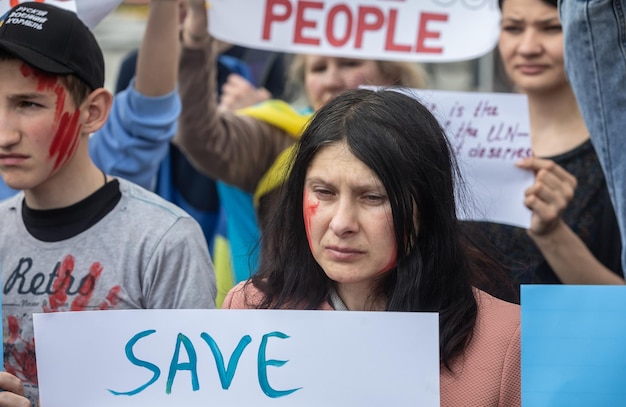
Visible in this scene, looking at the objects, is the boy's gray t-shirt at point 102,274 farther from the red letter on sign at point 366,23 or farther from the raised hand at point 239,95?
the raised hand at point 239,95

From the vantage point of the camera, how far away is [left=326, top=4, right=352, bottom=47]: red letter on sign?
3.65 meters

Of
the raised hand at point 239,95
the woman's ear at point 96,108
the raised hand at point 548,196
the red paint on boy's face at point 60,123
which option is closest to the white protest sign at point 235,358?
the red paint on boy's face at point 60,123

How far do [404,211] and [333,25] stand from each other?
173 cm

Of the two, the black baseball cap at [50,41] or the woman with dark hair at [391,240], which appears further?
the black baseball cap at [50,41]

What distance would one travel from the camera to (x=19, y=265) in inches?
98.2

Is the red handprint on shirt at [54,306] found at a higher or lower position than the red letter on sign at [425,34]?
lower

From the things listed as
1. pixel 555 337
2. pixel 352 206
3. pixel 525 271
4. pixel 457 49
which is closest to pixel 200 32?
pixel 457 49

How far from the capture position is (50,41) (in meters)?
2.51

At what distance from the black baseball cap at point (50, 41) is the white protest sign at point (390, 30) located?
1105mm

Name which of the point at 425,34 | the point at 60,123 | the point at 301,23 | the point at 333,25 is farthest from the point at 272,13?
the point at 60,123

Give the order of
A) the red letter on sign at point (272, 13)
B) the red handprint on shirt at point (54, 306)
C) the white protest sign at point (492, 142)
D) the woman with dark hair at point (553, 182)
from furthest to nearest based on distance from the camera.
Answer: the red letter on sign at point (272, 13) → the white protest sign at point (492, 142) → the woman with dark hair at point (553, 182) → the red handprint on shirt at point (54, 306)

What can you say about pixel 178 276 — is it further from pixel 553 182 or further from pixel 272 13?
pixel 272 13

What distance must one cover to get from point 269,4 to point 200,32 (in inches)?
10.8

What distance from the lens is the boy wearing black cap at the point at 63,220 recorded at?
2445 millimetres
